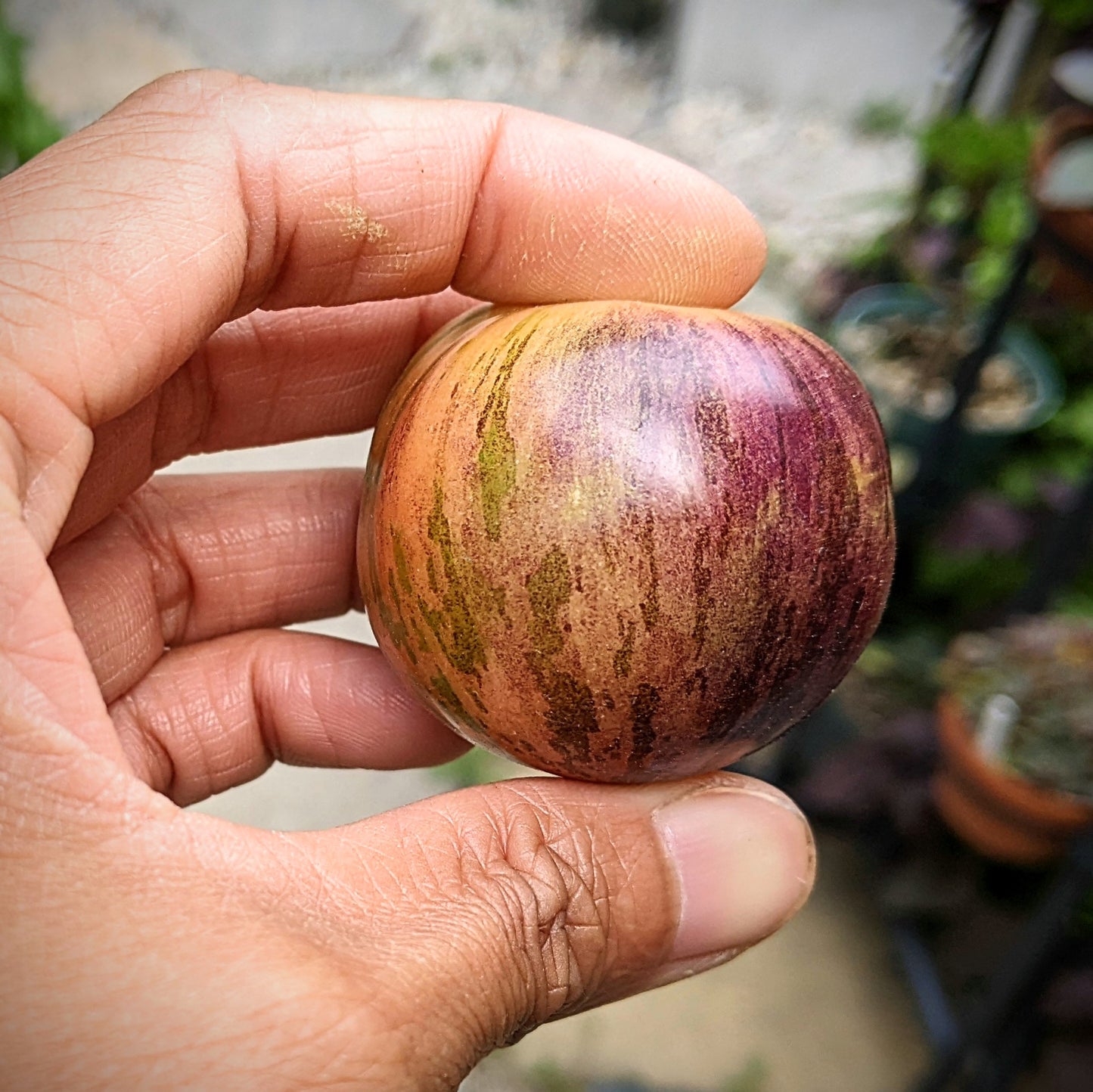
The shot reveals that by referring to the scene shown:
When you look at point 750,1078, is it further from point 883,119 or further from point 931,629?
point 883,119

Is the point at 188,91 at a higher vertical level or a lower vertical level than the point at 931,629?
higher

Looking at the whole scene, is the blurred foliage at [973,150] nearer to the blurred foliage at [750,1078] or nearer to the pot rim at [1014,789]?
the pot rim at [1014,789]

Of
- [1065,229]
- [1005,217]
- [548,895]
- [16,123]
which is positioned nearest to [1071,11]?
[1005,217]

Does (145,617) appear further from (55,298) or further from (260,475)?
(55,298)

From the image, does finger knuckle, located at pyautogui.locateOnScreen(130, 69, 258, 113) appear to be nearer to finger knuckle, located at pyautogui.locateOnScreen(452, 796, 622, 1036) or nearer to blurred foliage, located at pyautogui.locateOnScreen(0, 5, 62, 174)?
finger knuckle, located at pyautogui.locateOnScreen(452, 796, 622, 1036)

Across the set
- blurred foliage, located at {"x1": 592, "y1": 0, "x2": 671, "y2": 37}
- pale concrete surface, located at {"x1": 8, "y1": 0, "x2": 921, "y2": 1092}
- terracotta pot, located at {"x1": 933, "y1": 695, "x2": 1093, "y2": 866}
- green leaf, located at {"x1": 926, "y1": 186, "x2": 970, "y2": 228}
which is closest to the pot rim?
terracotta pot, located at {"x1": 933, "y1": 695, "x2": 1093, "y2": 866}

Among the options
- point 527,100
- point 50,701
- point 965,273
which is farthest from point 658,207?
point 527,100

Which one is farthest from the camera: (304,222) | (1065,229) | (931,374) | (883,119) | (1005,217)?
(883,119)
